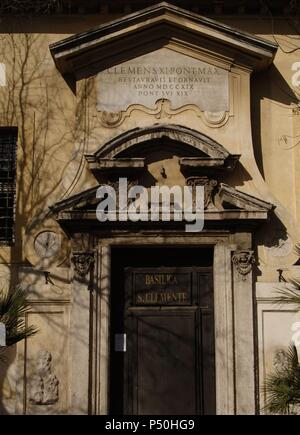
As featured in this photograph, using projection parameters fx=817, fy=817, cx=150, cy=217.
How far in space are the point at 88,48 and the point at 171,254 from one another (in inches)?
124

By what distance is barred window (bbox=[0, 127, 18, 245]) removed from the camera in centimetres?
1181

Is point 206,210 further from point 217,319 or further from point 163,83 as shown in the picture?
point 163,83

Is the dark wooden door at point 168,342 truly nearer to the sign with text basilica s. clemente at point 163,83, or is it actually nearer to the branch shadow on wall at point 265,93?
the branch shadow on wall at point 265,93

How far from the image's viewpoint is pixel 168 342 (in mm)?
11273

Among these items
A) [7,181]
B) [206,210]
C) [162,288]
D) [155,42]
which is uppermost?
[155,42]

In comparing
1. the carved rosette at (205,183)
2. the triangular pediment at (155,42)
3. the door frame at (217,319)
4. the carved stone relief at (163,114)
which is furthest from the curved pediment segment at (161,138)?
the triangular pediment at (155,42)

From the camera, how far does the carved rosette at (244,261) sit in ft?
36.5

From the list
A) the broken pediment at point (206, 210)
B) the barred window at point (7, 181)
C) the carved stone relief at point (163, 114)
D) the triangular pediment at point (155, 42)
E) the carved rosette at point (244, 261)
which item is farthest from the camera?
the barred window at point (7, 181)

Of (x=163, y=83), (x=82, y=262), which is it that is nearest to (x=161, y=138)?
(x=163, y=83)

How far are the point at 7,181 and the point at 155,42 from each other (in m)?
2.96

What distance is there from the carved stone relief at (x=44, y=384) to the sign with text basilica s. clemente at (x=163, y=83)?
3.65 meters

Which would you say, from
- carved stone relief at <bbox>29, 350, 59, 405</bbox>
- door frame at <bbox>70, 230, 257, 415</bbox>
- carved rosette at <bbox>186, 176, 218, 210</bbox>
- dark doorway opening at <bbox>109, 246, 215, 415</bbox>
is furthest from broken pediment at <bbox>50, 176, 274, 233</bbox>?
carved stone relief at <bbox>29, 350, 59, 405</bbox>

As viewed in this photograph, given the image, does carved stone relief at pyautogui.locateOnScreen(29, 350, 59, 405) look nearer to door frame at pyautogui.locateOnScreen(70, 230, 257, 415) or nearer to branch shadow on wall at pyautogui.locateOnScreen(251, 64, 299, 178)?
door frame at pyautogui.locateOnScreen(70, 230, 257, 415)

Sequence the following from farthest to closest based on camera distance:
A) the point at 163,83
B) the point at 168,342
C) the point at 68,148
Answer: the point at 163,83
the point at 68,148
the point at 168,342
